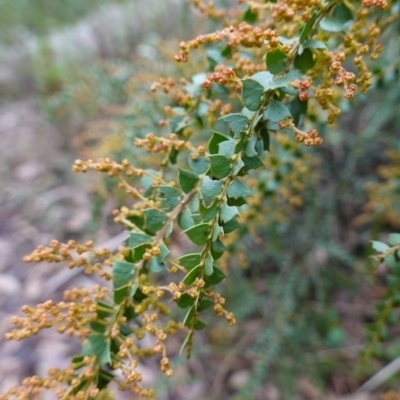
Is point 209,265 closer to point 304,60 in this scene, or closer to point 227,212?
point 227,212

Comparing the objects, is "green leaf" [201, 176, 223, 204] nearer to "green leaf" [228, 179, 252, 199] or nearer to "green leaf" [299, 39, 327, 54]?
"green leaf" [228, 179, 252, 199]

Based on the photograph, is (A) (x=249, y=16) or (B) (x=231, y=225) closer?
(B) (x=231, y=225)

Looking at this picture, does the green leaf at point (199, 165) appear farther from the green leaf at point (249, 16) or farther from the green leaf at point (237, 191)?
the green leaf at point (249, 16)

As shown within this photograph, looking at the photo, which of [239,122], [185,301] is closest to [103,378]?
[185,301]

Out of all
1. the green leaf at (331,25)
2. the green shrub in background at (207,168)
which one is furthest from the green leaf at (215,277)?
the green leaf at (331,25)

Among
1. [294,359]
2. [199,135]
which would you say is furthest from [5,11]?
[294,359]

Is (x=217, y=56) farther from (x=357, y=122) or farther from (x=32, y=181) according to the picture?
(x=32, y=181)

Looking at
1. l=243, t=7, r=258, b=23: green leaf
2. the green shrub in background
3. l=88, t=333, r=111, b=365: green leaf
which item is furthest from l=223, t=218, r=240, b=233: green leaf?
l=243, t=7, r=258, b=23: green leaf
